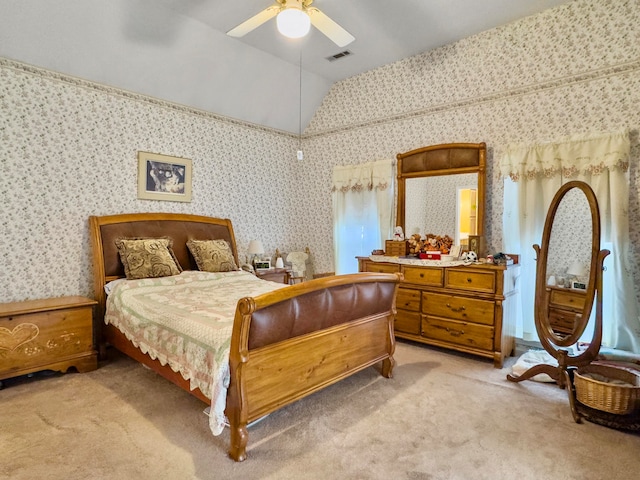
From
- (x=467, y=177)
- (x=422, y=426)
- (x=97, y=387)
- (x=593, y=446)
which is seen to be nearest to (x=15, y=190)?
(x=97, y=387)

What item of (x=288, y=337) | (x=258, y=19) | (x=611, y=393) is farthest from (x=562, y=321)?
(x=258, y=19)

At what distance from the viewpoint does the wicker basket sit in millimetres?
2480

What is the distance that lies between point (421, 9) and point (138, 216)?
3.59m

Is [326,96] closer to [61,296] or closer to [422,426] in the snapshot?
[61,296]

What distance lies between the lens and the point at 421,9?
3.63 metres

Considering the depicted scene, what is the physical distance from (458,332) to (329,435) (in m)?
1.99

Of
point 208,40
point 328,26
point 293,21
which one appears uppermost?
point 208,40

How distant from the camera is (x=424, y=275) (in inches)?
160

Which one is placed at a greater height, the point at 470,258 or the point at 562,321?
the point at 470,258

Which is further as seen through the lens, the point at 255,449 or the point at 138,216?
the point at 138,216

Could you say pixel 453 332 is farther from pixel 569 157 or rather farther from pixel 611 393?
pixel 569 157

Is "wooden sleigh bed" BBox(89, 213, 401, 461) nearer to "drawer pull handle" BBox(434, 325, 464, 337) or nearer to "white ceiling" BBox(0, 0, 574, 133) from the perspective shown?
"drawer pull handle" BBox(434, 325, 464, 337)

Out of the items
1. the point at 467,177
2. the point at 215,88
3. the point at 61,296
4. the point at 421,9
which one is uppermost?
the point at 421,9

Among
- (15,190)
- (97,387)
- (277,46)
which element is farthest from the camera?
(277,46)
